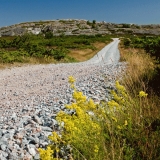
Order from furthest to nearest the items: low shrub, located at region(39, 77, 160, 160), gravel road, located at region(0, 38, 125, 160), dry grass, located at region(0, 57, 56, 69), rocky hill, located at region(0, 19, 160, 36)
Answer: rocky hill, located at region(0, 19, 160, 36), dry grass, located at region(0, 57, 56, 69), gravel road, located at region(0, 38, 125, 160), low shrub, located at region(39, 77, 160, 160)

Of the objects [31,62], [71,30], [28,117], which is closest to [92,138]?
[28,117]

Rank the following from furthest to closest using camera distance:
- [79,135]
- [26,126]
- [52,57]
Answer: [52,57]
[26,126]
[79,135]

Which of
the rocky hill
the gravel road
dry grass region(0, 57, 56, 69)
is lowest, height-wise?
the gravel road

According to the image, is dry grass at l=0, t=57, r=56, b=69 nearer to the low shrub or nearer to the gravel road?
the gravel road

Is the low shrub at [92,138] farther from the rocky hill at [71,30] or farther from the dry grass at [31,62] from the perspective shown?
the rocky hill at [71,30]

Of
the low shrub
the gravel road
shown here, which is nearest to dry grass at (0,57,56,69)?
the gravel road

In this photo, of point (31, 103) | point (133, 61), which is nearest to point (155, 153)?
point (31, 103)

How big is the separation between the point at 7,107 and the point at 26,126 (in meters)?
2.86

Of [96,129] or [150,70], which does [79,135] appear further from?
[150,70]

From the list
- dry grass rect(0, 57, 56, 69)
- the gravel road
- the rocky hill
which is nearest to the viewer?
the gravel road

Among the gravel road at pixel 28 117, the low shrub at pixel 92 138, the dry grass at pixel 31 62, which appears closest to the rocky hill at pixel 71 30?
the dry grass at pixel 31 62

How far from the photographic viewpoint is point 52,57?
2636cm

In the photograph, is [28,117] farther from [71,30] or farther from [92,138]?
[71,30]

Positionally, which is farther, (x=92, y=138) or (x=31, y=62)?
(x=31, y=62)
